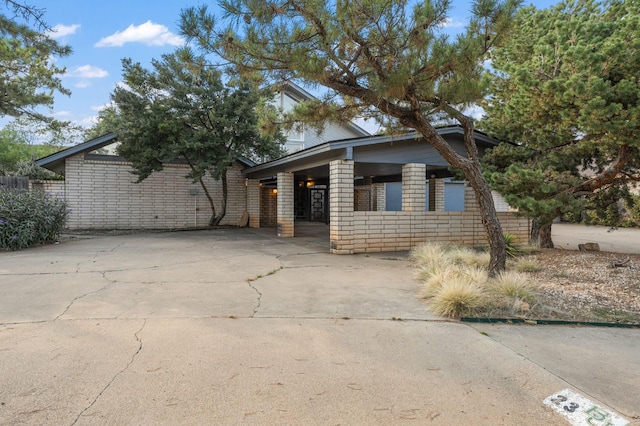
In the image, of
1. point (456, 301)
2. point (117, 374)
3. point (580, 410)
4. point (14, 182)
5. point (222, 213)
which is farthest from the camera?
point (222, 213)

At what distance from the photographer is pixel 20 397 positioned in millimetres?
2369

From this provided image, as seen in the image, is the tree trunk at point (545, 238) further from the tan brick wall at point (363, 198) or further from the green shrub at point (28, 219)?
the green shrub at point (28, 219)

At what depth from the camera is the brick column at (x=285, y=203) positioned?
40.7 feet

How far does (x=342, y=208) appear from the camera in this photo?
28.8ft

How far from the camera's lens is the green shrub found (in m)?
9.01

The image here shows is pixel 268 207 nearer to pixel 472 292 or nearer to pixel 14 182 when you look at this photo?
pixel 14 182

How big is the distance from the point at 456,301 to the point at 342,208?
190 inches

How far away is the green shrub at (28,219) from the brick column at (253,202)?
6.86 meters

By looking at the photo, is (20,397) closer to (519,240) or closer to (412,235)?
(412,235)

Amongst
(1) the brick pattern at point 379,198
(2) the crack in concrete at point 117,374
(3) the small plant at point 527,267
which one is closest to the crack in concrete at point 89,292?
(2) the crack in concrete at point 117,374

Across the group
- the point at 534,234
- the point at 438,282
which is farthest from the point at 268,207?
the point at 438,282

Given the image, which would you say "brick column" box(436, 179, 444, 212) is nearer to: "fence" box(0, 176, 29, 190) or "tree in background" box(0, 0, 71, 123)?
"tree in background" box(0, 0, 71, 123)

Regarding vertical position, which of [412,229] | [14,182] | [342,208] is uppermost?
[14,182]

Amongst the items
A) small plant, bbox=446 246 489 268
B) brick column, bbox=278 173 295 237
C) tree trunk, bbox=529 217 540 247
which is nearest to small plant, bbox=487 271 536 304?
small plant, bbox=446 246 489 268
